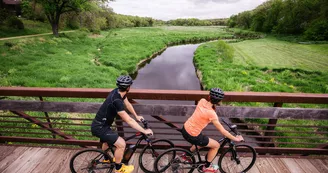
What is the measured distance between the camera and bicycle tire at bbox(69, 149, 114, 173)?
3521 mm

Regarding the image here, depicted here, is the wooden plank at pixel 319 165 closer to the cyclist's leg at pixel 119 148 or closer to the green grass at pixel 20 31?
the cyclist's leg at pixel 119 148

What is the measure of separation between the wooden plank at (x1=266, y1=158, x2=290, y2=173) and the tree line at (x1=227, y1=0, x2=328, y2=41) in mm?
50257

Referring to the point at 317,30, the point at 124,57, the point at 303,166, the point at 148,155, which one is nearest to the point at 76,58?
the point at 124,57

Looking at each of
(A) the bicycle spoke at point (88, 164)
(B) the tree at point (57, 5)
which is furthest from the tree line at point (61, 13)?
(A) the bicycle spoke at point (88, 164)

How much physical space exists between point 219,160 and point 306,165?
2.00 metres

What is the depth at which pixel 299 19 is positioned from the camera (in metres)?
54.7

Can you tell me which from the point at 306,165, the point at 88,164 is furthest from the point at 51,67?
the point at 306,165

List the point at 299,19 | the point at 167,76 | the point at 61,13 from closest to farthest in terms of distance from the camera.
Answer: the point at 167,76 < the point at 61,13 < the point at 299,19

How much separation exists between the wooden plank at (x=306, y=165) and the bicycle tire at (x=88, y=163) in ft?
13.2

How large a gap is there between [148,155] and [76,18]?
1797 inches

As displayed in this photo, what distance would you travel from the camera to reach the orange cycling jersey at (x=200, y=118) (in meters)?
3.10

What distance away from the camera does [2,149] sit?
14.3ft

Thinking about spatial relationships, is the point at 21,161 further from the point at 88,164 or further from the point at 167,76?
the point at 167,76

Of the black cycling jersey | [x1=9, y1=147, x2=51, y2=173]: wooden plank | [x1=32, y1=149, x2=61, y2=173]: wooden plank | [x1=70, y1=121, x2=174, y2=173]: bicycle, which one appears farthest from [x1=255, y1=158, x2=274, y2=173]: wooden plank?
[x1=9, y1=147, x2=51, y2=173]: wooden plank
